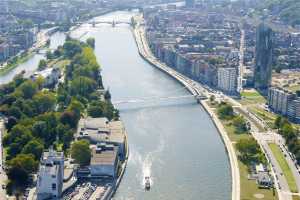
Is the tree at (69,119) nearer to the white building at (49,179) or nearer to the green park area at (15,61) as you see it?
the white building at (49,179)

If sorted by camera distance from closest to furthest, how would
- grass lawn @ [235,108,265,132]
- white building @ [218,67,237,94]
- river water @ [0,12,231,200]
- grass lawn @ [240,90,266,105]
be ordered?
river water @ [0,12,231,200] < grass lawn @ [235,108,265,132] < grass lawn @ [240,90,266,105] < white building @ [218,67,237,94]

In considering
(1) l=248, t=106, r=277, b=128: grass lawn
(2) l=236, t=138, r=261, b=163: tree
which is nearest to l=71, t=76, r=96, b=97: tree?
(1) l=248, t=106, r=277, b=128: grass lawn

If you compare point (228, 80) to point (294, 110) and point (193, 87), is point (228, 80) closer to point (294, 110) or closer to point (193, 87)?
point (193, 87)

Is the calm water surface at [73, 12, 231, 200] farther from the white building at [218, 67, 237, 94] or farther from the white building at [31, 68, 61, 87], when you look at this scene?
the white building at [31, 68, 61, 87]

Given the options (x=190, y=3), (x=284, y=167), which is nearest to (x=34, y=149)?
(x=284, y=167)

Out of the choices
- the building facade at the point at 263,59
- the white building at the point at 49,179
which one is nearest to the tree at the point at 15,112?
the white building at the point at 49,179

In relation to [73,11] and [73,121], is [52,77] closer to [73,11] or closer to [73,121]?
[73,121]

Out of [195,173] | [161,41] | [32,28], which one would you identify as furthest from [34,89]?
[32,28]

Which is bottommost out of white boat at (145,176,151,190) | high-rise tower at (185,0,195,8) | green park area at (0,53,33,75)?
white boat at (145,176,151,190)
